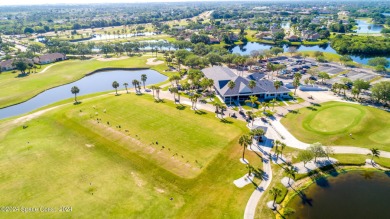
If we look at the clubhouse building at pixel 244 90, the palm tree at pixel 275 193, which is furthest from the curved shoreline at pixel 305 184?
the clubhouse building at pixel 244 90

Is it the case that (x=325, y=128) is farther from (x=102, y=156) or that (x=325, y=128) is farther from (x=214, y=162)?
(x=102, y=156)

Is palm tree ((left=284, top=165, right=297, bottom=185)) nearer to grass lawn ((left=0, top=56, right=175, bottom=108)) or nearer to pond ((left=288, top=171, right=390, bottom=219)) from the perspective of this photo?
pond ((left=288, top=171, right=390, bottom=219))

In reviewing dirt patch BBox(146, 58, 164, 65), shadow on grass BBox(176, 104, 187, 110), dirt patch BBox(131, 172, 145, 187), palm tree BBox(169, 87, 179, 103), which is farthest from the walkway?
dirt patch BBox(146, 58, 164, 65)

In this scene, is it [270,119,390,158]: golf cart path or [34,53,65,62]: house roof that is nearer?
[270,119,390,158]: golf cart path

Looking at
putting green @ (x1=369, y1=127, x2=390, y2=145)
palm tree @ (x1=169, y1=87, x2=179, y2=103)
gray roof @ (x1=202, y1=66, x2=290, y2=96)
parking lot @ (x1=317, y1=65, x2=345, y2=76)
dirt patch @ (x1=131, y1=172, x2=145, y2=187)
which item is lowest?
dirt patch @ (x1=131, y1=172, x2=145, y2=187)

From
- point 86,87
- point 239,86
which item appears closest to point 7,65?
point 86,87

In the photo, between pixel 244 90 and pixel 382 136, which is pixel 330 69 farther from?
pixel 382 136
